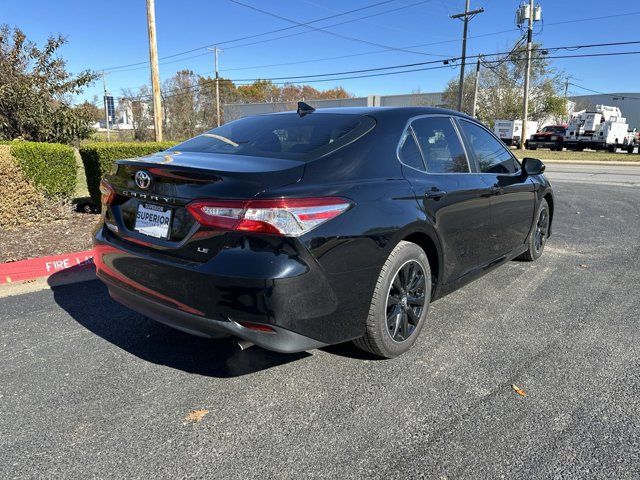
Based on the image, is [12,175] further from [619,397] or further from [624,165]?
[624,165]

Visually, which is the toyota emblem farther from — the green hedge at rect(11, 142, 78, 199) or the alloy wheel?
the green hedge at rect(11, 142, 78, 199)

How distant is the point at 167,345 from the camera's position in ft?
11.4

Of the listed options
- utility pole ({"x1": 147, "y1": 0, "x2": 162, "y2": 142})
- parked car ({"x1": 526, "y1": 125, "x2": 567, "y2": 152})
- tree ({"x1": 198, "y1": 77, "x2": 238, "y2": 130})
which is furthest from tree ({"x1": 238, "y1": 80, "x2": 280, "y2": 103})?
utility pole ({"x1": 147, "y1": 0, "x2": 162, "y2": 142})

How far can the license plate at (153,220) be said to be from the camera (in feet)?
9.03

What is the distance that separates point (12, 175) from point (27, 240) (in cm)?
114

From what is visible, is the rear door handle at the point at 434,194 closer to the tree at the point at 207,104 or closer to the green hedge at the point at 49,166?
the green hedge at the point at 49,166

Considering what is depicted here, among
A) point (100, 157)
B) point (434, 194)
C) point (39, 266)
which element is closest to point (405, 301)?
point (434, 194)

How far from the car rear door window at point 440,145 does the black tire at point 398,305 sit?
0.72 m

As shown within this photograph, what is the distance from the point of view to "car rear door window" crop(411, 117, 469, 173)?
3.55 meters

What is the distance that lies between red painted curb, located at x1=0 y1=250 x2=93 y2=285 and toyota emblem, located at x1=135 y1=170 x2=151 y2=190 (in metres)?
2.79

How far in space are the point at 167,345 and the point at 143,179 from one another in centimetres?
124

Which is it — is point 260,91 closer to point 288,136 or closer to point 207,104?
point 207,104

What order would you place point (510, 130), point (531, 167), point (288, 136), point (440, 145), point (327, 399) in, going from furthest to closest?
1. point (510, 130)
2. point (531, 167)
3. point (440, 145)
4. point (288, 136)
5. point (327, 399)

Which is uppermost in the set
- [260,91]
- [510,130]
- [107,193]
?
[260,91]
